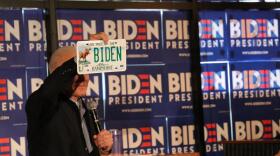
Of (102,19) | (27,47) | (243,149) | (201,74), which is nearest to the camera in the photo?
(243,149)

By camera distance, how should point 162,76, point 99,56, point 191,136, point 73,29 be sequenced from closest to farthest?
point 99,56 → point 73,29 → point 162,76 → point 191,136

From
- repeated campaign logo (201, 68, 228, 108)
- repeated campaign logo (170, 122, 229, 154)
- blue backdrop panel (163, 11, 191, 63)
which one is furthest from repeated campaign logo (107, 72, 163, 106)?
repeated campaign logo (201, 68, 228, 108)

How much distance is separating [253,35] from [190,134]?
1230 mm

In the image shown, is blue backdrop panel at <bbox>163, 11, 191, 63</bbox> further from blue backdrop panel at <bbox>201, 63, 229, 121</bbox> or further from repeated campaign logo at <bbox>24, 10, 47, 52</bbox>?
repeated campaign logo at <bbox>24, 10, 47, 52</bbox>

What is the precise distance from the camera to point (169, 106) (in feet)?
17.6

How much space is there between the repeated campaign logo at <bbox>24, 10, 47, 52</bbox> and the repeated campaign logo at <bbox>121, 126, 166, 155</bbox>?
1120mm

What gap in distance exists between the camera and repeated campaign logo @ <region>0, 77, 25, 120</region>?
4734mm

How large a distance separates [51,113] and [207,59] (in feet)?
11.4

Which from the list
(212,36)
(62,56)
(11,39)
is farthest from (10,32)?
(62,56)

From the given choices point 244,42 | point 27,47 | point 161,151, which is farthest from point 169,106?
point 27,47

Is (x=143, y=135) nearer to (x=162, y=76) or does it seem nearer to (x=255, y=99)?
(x=162, y=76)

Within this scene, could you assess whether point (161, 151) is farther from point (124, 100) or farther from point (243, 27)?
point (243, 27)

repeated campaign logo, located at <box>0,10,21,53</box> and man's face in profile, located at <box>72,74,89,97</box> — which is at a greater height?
repeated campaign logo, located at <box>0,10,21,53</box>

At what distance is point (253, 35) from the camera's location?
565 centimetres
